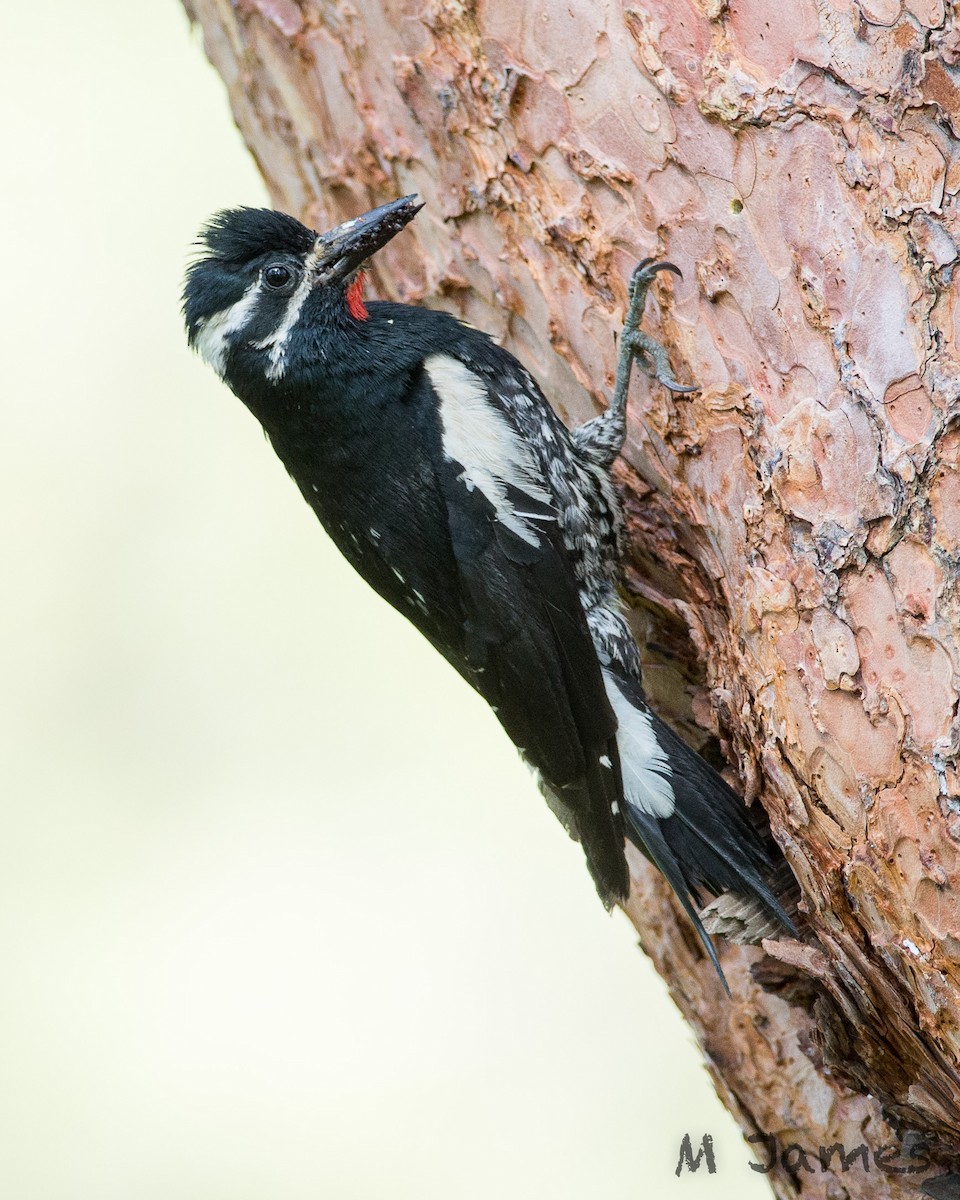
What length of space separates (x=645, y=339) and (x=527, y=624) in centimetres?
60

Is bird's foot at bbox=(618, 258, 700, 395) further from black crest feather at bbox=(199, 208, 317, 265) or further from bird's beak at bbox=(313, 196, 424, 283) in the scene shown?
black crest feather at bbox=(199, 208, 317, 265)

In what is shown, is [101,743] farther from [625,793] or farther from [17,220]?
[625,793]

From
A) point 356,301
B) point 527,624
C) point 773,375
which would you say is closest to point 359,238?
point 356,301

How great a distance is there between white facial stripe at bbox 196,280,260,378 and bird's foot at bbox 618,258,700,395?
2.82 feet

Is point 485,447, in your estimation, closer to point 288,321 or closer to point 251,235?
point 288,321

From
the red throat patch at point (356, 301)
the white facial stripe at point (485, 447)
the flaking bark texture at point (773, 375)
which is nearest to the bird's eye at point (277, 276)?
the red throat patch at point (356, 301)

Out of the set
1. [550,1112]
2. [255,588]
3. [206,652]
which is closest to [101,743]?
[206,652]

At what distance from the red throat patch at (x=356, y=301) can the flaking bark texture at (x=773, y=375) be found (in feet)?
0.57

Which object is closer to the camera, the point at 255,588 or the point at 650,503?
A: the point at 650,503

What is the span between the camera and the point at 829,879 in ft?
7.00

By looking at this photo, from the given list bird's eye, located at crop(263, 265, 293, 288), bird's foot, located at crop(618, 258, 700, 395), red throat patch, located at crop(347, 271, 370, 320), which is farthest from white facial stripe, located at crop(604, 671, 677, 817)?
bird's eye, located at crop(263, 265, 293, 288)

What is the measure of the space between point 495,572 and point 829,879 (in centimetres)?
88

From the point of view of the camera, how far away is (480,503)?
8.55 feet

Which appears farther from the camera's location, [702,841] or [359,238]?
[359,238]
